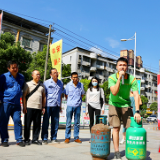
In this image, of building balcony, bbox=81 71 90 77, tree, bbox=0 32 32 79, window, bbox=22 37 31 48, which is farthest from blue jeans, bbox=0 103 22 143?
building balcony, bbox=81 71 90 77

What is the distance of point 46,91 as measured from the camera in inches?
197

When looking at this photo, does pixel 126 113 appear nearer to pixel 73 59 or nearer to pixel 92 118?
pixel 92 118

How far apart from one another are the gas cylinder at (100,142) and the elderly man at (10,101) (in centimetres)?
179

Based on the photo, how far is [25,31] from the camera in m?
31.2

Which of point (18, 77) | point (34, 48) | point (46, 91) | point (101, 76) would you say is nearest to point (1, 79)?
point (18, 77)

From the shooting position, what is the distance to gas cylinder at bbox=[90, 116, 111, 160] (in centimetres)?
Answer: 309

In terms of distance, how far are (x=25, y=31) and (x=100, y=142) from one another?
3086 cm

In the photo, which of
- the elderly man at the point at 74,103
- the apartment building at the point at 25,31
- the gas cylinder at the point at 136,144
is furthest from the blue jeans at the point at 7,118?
the apartment building at the point at 25,31

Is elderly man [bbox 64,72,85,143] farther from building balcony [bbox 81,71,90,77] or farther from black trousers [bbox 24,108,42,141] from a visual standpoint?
building balcony [bbox 81,71,90,77]

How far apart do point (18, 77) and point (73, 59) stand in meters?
43.5

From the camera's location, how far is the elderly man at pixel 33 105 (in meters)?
4.50

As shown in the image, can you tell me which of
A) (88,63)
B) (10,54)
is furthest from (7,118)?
(88,63)

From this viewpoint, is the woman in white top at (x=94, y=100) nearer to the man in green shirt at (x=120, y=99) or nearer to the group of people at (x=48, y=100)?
the group of people at (x=48, y=100)

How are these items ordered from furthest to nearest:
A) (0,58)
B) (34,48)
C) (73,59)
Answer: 1. (73,59)
2. (34,48)
3. (0,58)
